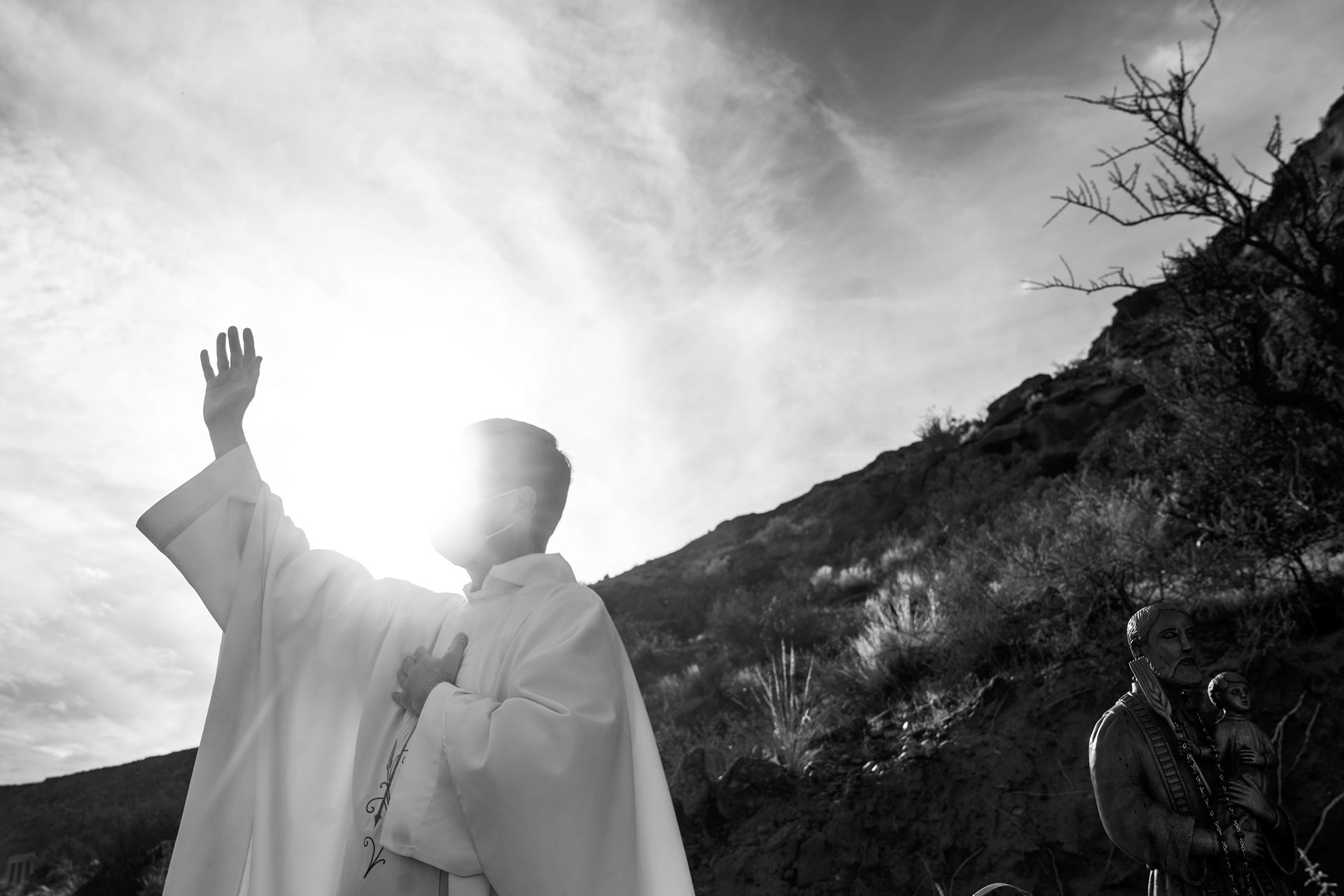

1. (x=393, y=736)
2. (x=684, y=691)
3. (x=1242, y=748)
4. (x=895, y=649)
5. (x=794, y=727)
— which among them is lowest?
(x=1242, y=748)

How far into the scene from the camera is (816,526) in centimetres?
2094

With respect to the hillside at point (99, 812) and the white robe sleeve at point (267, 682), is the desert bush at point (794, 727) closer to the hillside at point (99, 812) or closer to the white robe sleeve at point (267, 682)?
the white robe sleeve at point (267, 682)

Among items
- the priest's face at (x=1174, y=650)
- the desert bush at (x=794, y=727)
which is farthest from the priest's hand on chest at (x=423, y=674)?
the desert bush at (x=794, y=727)

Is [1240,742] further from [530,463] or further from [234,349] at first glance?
[234,349]

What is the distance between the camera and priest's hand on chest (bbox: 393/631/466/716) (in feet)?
8.23

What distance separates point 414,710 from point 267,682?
664 millimetres

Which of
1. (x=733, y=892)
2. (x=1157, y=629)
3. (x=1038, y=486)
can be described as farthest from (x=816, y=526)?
(x=1157, y=629)

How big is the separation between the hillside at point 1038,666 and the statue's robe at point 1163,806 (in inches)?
113

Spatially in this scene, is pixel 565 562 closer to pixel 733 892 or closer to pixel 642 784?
pixel 642 784

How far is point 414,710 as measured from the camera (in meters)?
2.50

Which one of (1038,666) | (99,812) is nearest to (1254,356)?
(1038,666)

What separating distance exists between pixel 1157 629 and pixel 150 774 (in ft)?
A: 66.2

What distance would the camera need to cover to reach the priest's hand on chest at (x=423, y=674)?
2510mm

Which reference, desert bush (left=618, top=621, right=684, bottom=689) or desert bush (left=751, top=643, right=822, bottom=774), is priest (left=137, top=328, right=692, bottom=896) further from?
desert bush (left=618, top=621, right=684, bottom=689)
